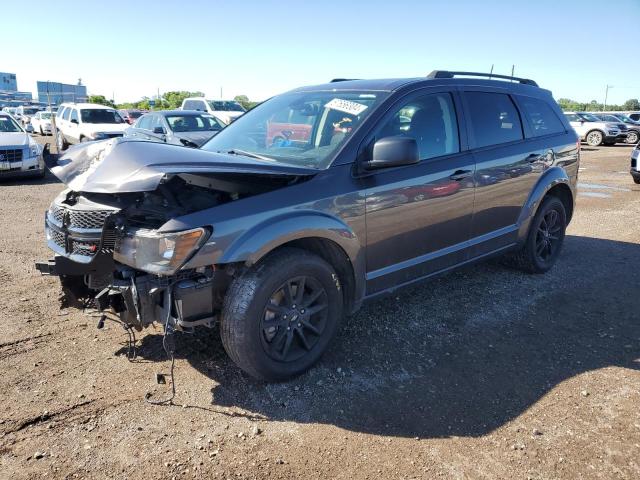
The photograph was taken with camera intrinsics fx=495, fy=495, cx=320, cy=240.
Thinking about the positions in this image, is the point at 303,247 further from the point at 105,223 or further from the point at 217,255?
the point at 105,223

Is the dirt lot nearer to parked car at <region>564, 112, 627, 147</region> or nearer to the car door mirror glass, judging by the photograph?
the car door mirror glass

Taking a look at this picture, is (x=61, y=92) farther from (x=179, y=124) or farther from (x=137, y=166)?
(x=137, y=166)

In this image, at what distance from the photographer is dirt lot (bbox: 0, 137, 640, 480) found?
2.52 m

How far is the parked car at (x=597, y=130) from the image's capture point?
979 inches

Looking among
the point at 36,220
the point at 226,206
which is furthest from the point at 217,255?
the point at 36,220

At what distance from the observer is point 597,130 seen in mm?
25156

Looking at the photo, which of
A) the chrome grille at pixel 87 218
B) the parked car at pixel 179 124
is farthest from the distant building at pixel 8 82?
the chrome grille at pixel 87 218

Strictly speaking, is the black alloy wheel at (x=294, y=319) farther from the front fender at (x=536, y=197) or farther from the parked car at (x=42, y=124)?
the parked car at (x=42, y=124)

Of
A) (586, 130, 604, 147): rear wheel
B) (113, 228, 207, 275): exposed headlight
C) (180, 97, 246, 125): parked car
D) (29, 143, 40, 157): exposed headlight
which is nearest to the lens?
(113, 228, 207, 275): exposed headlight

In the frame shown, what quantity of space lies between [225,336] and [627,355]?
2.93 m

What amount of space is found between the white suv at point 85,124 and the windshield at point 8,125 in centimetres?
300

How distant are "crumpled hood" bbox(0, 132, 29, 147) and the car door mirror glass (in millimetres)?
10906

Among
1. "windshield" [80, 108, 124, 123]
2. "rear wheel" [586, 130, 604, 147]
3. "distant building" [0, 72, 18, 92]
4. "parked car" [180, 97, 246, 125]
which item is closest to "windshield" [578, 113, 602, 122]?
"rear wheel" [586, 130, 604, 147]

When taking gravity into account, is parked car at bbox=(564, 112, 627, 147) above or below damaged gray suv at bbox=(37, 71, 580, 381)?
above
